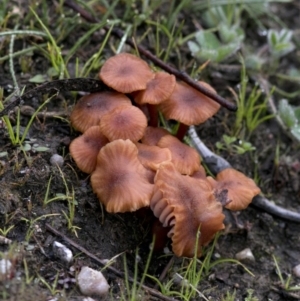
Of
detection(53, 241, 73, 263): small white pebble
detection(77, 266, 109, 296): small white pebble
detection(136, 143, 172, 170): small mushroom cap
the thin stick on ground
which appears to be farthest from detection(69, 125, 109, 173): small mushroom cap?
the thin stick on ground

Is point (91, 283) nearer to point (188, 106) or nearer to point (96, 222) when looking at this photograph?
point (96, 222)

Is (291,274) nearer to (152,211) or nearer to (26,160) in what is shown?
(152,211)

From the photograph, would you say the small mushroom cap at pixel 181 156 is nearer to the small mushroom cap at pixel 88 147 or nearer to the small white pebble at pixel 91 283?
the small mushroom cap at pixel 88 147

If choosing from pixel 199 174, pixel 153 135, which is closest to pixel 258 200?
pixel 199 174

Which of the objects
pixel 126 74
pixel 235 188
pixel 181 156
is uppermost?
pixel 126 74

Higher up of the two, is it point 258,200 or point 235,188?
point 235,188

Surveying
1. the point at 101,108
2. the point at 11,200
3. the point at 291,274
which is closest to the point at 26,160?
the point at 11,200

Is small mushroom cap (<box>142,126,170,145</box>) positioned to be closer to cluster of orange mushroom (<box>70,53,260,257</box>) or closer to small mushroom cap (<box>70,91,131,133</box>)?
cluster of orange mushroom (<box>70,53,260,257</box>)
